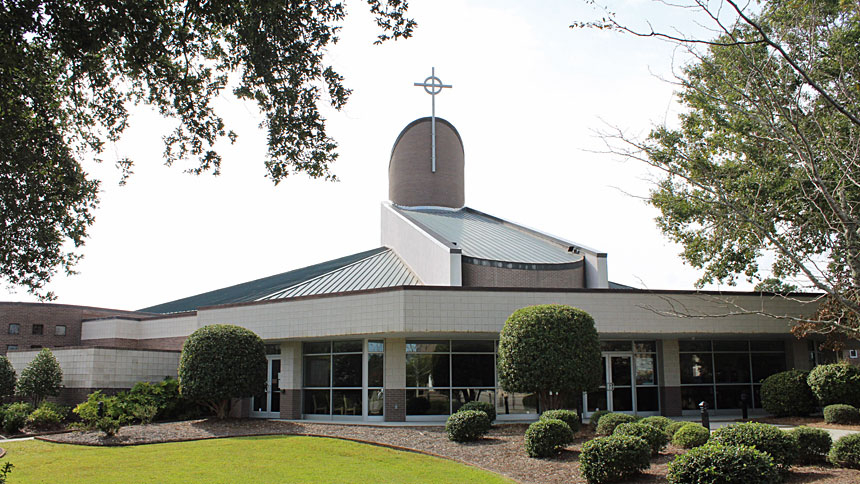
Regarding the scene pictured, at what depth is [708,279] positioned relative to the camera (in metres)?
22.3

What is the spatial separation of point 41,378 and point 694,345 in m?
21.8

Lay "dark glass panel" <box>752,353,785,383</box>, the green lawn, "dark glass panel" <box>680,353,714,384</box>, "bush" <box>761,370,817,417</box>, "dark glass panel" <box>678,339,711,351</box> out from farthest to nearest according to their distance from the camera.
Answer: "dark glass panel" <box>752,353,785,383</box> < "dark glass panel" <box>678,339,711,351</box> < "dark glass panel" <box>680,353,714,384</box> < "bush" <box>761,370,817,417</box> < the green lawn

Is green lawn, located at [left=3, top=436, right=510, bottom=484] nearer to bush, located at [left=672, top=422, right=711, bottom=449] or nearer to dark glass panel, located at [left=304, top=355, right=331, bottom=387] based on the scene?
bush, located at [left=672, top=422, right=711, bottom=449]

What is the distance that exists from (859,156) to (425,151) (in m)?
26.3

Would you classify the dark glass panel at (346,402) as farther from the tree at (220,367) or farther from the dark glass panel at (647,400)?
the dark glass panel at (647,400)

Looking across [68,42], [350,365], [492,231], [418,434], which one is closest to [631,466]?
[418,434]

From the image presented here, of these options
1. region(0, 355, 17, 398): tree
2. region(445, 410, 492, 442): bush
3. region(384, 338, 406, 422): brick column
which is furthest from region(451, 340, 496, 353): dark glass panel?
region(0, 355, 17, 398): tree

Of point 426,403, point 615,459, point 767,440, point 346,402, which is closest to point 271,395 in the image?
point 346,402

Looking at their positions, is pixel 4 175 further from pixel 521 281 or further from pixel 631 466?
pixel 521 281

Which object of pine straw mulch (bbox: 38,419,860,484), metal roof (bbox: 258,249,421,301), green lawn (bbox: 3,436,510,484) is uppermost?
metal roof (bbox: 258,249,421,301)

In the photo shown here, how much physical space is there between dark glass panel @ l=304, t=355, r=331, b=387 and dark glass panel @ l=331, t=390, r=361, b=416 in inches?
21.0

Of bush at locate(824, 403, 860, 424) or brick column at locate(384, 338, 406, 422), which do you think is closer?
bush at locate(824, 403, 860, 424)

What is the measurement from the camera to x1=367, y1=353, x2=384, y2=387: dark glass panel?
20.8 meters

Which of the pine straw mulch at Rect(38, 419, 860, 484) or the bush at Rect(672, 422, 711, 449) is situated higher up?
the bush at Rect(672, 422, 711, 449)
